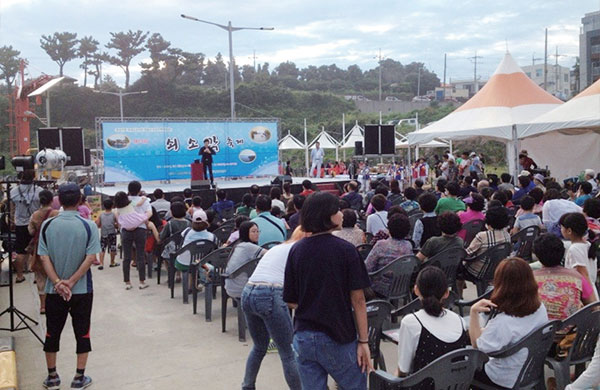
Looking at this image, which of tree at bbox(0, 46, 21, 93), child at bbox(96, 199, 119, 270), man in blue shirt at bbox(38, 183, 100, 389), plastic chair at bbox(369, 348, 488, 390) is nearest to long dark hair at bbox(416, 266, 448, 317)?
plastic chair at bbox(369, 348, 488, 390)

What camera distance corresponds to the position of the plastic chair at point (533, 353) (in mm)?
2766

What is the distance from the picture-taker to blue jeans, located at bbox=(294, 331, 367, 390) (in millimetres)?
2510

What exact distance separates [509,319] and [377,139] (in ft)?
48.2

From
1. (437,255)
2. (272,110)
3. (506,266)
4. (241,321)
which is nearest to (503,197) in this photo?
(437,255)

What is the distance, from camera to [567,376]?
10.1 feet

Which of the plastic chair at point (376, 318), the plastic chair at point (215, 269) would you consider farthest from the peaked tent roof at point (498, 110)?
the plastic chair at point (376, 318)

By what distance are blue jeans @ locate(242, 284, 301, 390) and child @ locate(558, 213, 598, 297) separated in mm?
2030

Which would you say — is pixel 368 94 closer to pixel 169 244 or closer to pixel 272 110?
pixel 272 110

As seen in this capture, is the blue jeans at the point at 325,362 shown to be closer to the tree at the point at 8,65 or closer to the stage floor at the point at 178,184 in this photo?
the stage floor at the point at 178,184

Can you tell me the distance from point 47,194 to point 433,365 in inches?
176

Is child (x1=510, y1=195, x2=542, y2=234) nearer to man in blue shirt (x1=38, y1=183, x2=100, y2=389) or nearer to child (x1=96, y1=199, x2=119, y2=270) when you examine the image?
man in blue shirt (x1=38, y1=183, x2=100, y2=389)

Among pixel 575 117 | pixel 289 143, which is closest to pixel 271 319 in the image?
pixel 575 117

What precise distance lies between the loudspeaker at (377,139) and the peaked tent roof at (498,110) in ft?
11.8

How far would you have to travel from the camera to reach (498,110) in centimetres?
1259
